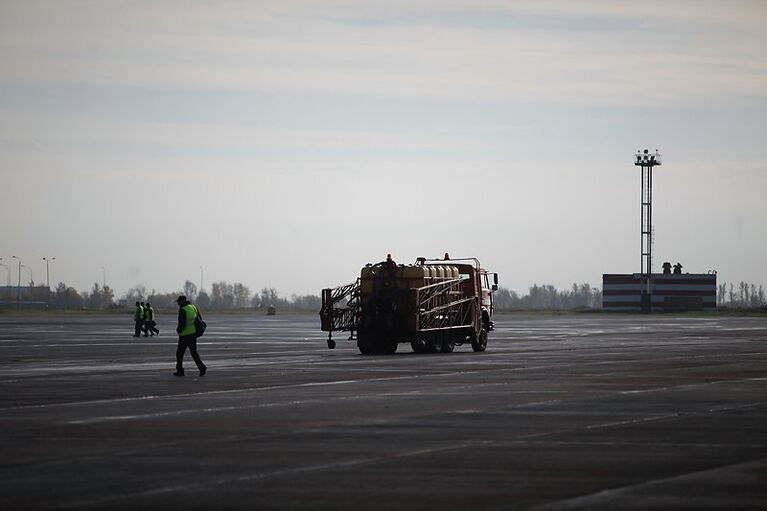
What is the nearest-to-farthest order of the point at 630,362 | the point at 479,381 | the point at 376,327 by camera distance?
1. the point at 479,381
2. the point at 630,362
3. the point at 376,327

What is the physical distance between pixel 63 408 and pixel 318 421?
199 inches

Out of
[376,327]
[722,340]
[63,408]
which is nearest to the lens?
[63,408]

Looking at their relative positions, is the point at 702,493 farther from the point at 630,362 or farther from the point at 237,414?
the point at 630,362

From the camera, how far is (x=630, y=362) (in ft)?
136

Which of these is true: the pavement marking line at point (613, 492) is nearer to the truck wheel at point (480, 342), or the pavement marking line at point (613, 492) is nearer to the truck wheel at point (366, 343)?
the truck wheel at point (366, 343)

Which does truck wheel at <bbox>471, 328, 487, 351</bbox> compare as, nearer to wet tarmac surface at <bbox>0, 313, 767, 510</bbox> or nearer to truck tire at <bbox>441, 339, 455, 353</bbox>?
truck tire at <bbox>441, 339, 455, 353</bbox>

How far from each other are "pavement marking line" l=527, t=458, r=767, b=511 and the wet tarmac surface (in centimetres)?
3

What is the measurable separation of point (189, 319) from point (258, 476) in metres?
19.0

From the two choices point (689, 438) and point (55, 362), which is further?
point (55, 362)

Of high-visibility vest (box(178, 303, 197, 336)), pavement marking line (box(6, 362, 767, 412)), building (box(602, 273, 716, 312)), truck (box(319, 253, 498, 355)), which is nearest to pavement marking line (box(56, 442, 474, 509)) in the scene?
pavement marking line (box(6, 362, 767, 412))

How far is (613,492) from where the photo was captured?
46.1 ft

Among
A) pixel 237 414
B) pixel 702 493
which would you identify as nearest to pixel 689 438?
pixel 702 493

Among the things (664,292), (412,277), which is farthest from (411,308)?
(664,292)

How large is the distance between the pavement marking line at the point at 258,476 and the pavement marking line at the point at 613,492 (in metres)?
3.24
